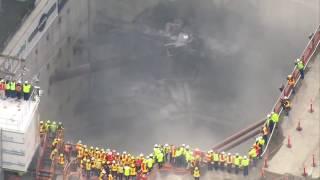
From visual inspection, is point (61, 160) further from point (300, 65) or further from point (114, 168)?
point (300, 65)

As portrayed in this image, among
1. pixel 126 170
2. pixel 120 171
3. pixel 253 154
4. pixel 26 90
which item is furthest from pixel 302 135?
pixel 26 90

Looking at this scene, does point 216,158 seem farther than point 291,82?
No

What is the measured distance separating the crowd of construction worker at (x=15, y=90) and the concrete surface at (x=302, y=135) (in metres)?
15.5

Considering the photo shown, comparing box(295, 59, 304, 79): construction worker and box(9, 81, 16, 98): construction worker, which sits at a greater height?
box(295, 59, 304, 79): construction worker

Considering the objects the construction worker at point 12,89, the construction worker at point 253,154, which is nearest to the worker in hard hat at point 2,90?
the construction worker at point 12,89

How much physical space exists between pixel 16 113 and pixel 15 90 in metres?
1.71

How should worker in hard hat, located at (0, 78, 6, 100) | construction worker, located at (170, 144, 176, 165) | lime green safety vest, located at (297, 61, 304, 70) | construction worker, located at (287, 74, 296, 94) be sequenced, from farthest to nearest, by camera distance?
1. lime green safety vest, located at (297, 61, 304, 70)
2. construction worker, located at (287, 74, 296, 94)
3. construction worker, located at (170, 144, 176, 165)
4. worker in hard hat, located at (0, 78, 6, 100)

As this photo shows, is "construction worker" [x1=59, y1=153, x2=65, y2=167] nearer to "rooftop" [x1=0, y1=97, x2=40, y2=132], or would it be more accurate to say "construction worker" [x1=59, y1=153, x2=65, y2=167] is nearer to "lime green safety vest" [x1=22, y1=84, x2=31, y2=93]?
"rooftop" [x1=0, y1=97, x2=40, y2=132]

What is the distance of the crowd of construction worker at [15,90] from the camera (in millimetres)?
54812

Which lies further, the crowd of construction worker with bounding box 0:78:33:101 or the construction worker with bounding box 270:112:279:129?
the construction worker with bounding box 270:112:279:129

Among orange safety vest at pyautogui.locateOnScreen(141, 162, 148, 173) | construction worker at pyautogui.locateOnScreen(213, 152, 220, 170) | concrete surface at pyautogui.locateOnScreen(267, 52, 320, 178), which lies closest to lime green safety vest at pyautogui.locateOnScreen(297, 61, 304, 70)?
concrete surface at pyautogui.locateOnScreen(267, 52, 320, 178)

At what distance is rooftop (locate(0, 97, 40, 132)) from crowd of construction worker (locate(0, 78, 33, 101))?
0.26 m

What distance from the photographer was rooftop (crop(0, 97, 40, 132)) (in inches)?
2105

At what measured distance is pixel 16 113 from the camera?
54.1 metres
